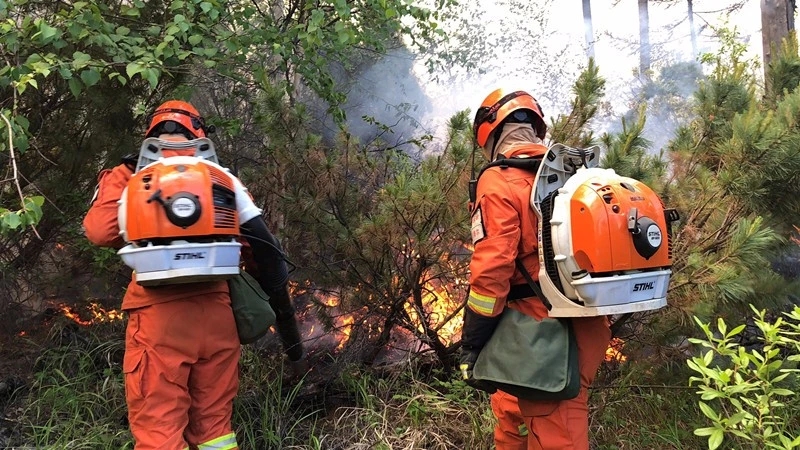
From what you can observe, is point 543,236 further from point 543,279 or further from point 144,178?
point 144,178

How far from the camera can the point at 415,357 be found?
3.96m

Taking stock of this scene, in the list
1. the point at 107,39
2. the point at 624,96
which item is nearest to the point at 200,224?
the point at 107,39

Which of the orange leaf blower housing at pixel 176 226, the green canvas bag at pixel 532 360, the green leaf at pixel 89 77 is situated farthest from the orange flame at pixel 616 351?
the green leaf at pixel 89 77

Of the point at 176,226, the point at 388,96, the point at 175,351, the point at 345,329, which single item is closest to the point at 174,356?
the point at 175,351

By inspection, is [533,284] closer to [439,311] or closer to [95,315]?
[439,311]

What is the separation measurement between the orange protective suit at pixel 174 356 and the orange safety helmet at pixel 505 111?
155 cm

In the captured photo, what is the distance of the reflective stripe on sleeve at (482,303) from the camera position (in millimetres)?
2234

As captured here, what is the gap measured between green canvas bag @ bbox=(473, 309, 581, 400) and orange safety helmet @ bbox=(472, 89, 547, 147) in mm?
909

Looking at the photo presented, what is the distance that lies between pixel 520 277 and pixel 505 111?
0.80 m

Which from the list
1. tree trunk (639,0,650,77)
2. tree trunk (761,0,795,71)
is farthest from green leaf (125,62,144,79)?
tree trunk (639,0,650,77)

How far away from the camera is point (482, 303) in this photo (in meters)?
2.25

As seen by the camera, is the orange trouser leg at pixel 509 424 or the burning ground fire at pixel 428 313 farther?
the burning ground fire at pixel 428 313

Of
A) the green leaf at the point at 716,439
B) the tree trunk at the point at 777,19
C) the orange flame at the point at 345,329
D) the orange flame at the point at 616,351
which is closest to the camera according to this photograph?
the green leaf at the point at 716,439

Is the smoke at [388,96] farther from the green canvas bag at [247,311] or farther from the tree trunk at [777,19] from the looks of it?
the green canvas bag at [247,311]
